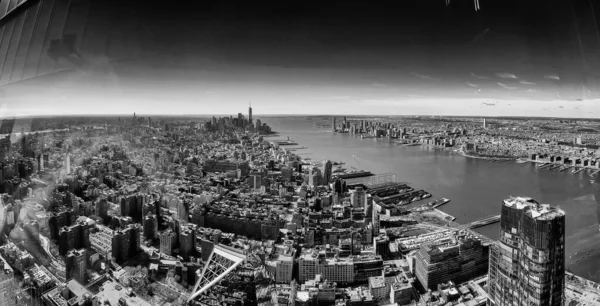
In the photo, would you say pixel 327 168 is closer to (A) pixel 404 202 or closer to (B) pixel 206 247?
(A) pixel 404 202

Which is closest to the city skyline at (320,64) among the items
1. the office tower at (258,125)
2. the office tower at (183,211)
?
the office tower at (258,125)

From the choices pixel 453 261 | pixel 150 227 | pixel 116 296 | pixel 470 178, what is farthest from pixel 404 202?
pixel 116 296

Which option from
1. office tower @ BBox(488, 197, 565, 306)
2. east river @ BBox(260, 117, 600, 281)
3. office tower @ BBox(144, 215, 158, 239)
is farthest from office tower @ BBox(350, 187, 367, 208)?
office tower @ BBox(144, 215, 158, 239)

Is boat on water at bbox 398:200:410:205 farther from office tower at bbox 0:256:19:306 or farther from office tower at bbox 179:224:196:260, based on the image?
office tower at bbox 0:256:19:306

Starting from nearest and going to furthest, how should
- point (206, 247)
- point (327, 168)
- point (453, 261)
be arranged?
point (453, 261)
point (206, 247)
point (327, 168)

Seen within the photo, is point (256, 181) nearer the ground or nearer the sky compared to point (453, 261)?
nearer the sky

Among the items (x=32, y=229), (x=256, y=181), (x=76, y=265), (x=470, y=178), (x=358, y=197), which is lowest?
(x=76, y=265)
